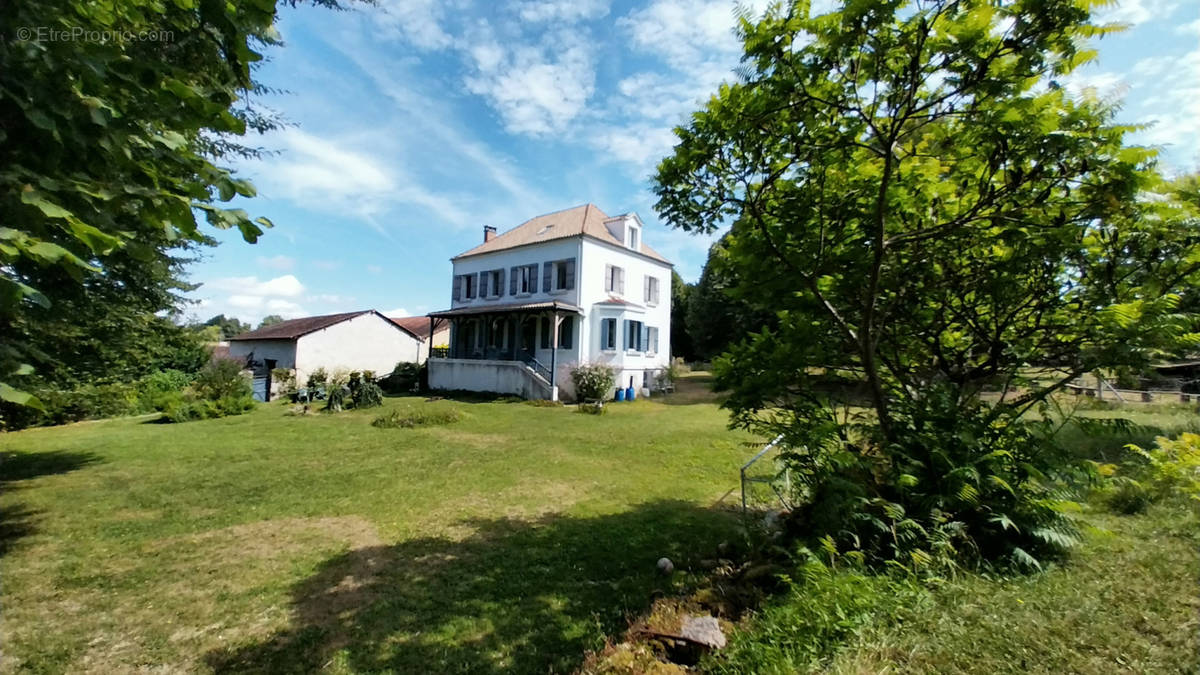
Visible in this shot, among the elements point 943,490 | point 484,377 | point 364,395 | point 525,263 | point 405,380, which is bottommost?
point 364,395

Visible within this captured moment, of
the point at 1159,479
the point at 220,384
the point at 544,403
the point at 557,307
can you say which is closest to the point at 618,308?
the point at 557,307

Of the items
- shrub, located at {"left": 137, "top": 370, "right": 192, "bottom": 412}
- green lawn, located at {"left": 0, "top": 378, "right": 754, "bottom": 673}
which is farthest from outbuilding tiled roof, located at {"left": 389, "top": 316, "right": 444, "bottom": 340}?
green lawn, located at {"left": 0, "top": 378, "right": 754, "bottom": 673}

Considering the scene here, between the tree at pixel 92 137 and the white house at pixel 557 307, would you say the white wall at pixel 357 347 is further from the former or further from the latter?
the tree at pixel 92 137

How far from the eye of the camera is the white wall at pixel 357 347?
2668 centimetres

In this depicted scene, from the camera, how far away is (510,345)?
26062 millimetres

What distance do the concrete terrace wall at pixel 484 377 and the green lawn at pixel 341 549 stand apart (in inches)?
404

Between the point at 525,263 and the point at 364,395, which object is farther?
the point at 525,263

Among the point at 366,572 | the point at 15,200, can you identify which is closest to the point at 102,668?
the point at 366,572

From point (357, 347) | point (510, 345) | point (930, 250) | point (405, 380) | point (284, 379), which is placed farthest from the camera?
point (357, 347)

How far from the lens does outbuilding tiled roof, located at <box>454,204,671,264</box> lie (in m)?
24.9

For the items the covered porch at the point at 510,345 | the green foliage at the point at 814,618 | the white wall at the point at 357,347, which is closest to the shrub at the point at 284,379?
the white wall at the point at 357,347

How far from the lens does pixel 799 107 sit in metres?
4.17

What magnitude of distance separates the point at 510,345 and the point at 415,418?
1089 centimetres

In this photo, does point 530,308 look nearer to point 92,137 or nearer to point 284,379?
point 284,379
